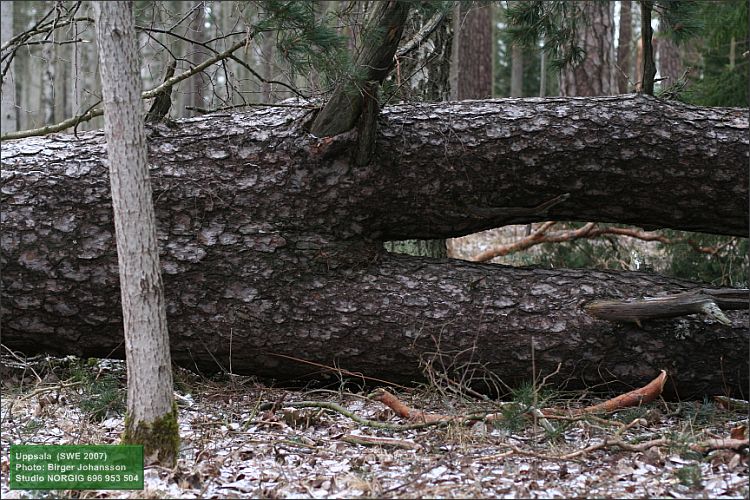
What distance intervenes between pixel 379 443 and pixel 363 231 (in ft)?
4.43

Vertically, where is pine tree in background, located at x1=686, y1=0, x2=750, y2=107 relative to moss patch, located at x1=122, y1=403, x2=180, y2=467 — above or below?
above

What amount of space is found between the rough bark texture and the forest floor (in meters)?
0.24

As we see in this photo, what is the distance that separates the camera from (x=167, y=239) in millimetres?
3797

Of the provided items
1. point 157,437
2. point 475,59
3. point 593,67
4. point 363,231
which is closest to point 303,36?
point 363,231

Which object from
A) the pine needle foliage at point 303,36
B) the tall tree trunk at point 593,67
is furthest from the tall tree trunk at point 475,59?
the pine needle foliage at point 303,36

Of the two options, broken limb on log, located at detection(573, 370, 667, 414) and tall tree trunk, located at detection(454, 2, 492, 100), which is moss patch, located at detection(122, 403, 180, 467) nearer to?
broken limb on log, located at detection(573, 370, 667, 414)

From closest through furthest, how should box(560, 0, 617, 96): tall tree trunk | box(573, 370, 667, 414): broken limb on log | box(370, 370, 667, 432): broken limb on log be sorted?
box(370, 370, 667, 432): broken limb on log, box(573, 370, 667, 414): broken limb on log, box(560, 0, 617, 96): tall tree trunk

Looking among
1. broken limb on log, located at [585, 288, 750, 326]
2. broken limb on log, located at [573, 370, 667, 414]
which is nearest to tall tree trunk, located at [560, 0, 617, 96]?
broken limb on log, located at [585, 288, 750, 326]

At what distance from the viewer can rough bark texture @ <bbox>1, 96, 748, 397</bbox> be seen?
12.3 feet

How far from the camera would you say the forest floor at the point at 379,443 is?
2.65 m

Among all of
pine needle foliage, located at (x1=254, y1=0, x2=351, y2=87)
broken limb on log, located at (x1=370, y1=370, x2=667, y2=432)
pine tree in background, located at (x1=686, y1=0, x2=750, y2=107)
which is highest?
pine tree in background, located at (x1=686, y1=0, x2=750, y2=107)

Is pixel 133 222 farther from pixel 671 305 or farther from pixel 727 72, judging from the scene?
pixel 727 72

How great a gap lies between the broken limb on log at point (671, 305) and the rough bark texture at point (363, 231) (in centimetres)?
9

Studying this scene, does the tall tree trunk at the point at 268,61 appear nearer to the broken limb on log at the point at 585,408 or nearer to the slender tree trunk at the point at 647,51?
the broken limb on log at the point at 585,408
